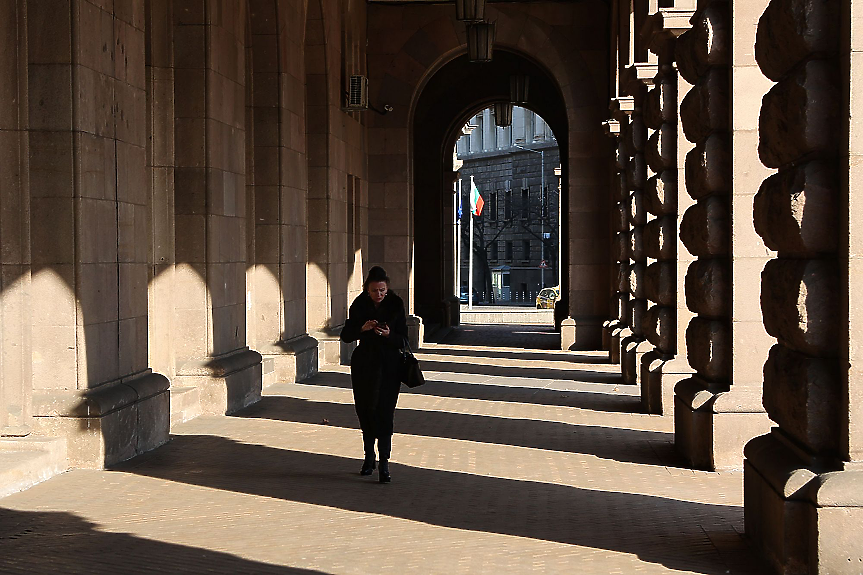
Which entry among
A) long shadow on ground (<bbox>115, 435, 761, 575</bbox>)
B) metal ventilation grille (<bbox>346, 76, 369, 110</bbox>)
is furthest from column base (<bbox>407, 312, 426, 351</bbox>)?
long shadow on ground (<bbox>115, 435, 761, 575</bbox>)

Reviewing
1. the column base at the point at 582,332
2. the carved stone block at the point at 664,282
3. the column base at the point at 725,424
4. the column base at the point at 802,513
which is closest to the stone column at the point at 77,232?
the column base at the point at 725,424

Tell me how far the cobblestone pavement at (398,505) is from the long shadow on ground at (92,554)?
0.02 meters

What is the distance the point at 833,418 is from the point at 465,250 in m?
66.6

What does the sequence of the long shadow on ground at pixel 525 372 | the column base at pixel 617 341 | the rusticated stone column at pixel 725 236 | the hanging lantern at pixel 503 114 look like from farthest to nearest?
the hanging lantern at pixel 503 114 < the column base at pixel 617 341 < the long shadow on ground at pixel 525 372 < the rusticated stone column at pixel 725 236

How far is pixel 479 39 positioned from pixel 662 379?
6896 millimetres

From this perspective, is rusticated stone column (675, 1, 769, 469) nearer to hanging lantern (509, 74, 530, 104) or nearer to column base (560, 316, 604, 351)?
column base (560, 316, 604, 351)

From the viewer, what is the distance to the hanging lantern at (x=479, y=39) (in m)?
17.1

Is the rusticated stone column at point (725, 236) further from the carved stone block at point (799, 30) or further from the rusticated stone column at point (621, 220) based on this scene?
the rusticated stone column at point (621, 220)

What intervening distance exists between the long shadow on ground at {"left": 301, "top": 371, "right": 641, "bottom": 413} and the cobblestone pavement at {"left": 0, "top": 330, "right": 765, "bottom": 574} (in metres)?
1.16

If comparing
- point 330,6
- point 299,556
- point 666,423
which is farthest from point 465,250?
point 299,556

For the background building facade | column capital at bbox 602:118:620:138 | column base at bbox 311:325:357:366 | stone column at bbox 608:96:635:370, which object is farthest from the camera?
the background building facade

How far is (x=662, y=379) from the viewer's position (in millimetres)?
12773

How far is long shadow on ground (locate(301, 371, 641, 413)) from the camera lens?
14359 mm

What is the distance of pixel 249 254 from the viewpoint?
16.3m
